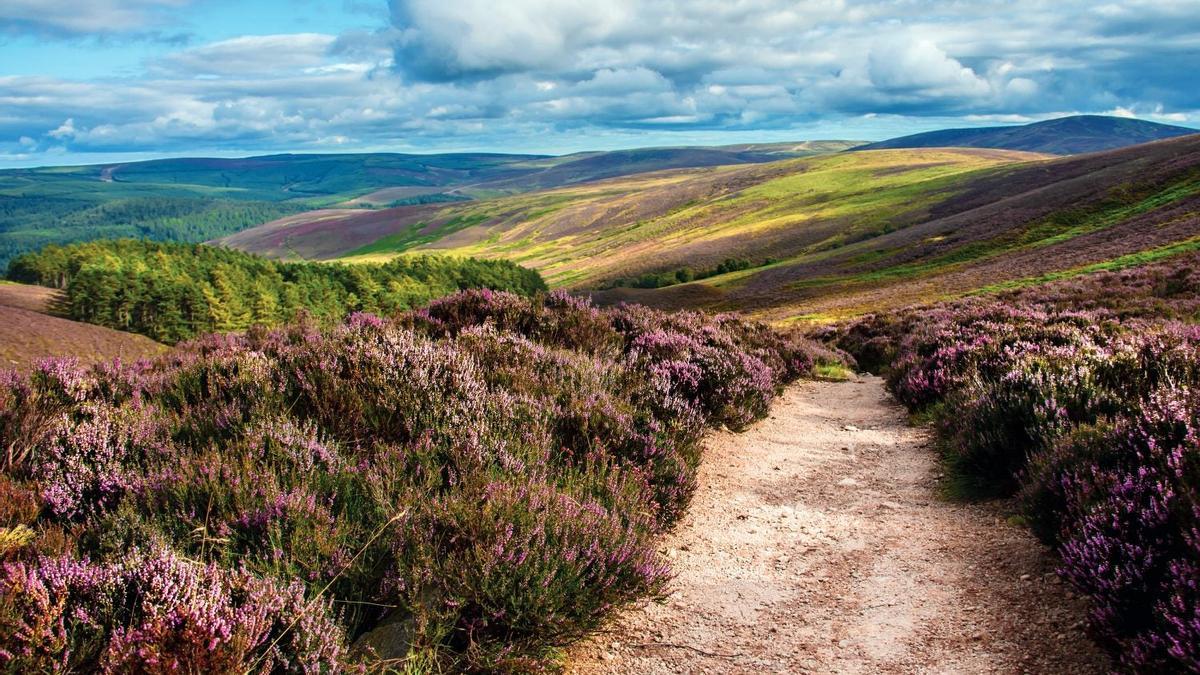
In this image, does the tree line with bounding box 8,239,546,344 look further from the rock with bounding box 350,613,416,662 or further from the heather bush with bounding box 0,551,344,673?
the heather bush with bounding box 0,551,344,673

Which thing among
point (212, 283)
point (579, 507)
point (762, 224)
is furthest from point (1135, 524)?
point (762, 224)

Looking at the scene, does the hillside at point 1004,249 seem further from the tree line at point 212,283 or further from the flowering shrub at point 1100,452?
the flowering shrub at point 1100,452

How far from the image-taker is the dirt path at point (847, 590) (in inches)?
153

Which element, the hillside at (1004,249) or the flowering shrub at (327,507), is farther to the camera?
the hillside at (1004,249)

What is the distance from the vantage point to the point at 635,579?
4.15m

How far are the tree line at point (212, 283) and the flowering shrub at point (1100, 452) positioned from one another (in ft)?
169

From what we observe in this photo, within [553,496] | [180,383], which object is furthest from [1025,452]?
[180,383]

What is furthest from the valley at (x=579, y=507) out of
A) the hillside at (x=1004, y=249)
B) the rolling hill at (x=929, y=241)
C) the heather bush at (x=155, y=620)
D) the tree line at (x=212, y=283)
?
the tree line at (x=212, y=283)

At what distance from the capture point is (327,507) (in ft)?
13.5

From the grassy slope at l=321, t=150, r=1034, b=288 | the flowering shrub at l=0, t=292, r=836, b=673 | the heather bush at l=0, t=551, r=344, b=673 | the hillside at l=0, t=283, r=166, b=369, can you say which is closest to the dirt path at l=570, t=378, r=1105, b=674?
the flowering shrub at l=0, t=292, r=836, b=673

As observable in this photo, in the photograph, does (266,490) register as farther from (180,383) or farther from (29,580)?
(180,383)

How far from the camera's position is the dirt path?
3.88 meters

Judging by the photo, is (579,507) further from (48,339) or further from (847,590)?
(48,339)

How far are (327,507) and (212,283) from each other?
102456 millimetres
